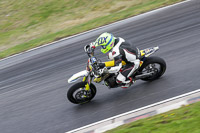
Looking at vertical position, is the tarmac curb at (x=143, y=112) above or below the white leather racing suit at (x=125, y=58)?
below

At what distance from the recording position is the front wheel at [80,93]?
24.2ft

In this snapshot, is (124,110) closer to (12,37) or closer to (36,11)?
(12,37)

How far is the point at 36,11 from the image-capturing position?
20172 millimetres

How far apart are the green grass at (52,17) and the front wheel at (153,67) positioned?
7.34 m

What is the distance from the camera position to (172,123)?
541cm

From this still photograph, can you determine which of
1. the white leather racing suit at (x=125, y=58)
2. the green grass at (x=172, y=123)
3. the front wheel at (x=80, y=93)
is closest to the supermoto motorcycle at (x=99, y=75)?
the front wheel at (x=80, y=93)

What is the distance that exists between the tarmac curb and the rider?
1.03 metres

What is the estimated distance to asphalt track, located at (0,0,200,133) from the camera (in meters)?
7.49

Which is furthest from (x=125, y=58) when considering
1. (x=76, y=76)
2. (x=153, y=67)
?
(x=76, y=76)

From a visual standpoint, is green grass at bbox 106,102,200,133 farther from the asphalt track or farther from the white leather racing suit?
the white leather racing suit

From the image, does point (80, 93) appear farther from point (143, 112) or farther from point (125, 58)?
point (143, 112)

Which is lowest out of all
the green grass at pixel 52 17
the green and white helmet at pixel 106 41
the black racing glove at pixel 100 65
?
the black racing glove at pixel 100 65

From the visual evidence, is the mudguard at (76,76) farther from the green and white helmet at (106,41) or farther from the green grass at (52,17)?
the green grass at (52,17)

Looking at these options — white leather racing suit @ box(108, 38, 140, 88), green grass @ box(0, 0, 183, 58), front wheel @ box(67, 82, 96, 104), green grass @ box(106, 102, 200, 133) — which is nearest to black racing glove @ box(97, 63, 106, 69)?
white leather racing suit @ box(108, 38, 140, 88)
